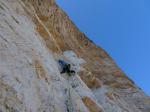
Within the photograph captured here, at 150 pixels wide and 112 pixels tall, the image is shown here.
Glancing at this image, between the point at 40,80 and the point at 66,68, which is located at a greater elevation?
the point at 66,68

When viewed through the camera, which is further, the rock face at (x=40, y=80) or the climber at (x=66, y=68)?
the climber at (x=66, y=68)

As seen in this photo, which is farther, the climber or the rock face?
the climber

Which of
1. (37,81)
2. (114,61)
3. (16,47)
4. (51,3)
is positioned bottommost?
(37,81)

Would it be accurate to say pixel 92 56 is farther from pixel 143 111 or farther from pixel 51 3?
pixel 143 111

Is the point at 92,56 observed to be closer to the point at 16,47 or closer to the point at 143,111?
the point at 143,111

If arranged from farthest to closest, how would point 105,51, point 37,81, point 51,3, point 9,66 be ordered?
point 105,51 → point 51,3 → point 37,81 → point 9,66

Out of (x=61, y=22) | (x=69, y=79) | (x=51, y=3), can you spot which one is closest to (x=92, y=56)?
(x=61, y=22)

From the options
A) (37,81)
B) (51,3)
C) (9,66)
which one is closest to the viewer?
(9,66)

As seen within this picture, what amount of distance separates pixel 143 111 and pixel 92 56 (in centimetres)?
694

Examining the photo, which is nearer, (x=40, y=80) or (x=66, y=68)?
(x=40, y=80)

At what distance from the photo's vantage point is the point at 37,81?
802 centimetres

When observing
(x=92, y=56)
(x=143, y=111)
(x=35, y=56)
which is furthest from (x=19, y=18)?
(x=92, y=56)

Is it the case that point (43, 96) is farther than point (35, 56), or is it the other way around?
point (35, 56)

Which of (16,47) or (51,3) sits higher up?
(51,3)
